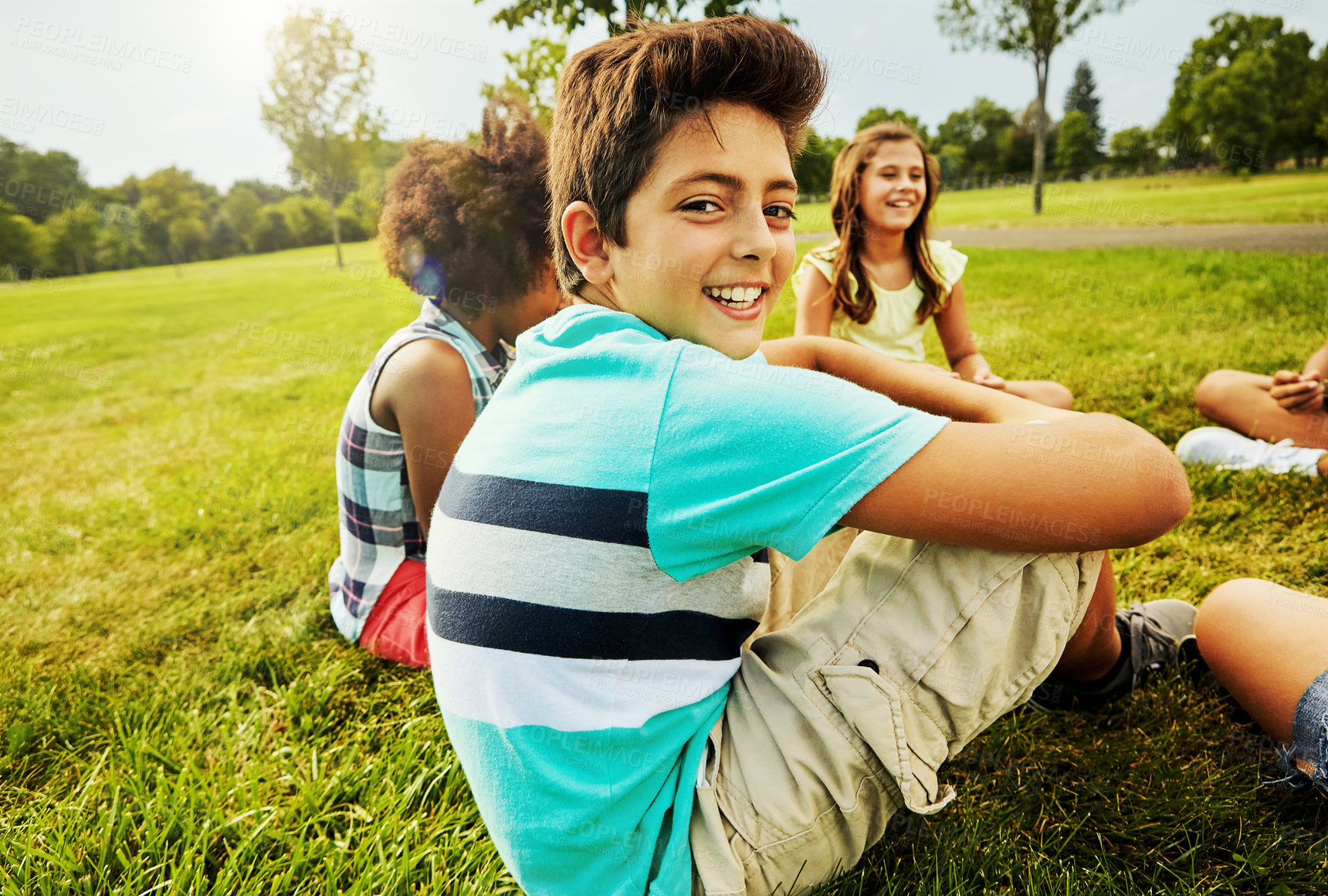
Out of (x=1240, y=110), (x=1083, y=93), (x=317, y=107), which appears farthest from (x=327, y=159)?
(x=1083, y=93)

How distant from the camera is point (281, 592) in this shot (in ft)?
9.32

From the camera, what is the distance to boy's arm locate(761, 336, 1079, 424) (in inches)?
57.4

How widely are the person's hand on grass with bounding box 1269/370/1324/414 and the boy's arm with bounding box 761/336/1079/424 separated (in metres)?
2.57

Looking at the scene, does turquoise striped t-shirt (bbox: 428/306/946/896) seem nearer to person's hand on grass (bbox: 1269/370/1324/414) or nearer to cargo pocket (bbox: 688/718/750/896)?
cargo pocket (bbox: 688/718/750/896)

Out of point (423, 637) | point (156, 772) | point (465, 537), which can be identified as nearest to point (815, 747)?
point (465, 537)

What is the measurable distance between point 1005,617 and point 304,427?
5351mm

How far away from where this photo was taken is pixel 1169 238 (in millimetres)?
12453

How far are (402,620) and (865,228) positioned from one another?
3.08m

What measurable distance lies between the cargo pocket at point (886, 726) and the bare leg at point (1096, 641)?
0.50m

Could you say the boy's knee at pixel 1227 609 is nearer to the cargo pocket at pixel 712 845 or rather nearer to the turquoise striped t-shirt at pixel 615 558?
the turquoise striped t-shirt at pixel 615 558

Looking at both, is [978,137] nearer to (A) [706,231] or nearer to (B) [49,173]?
(B) [49,173]

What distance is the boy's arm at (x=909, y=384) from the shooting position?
1.46m

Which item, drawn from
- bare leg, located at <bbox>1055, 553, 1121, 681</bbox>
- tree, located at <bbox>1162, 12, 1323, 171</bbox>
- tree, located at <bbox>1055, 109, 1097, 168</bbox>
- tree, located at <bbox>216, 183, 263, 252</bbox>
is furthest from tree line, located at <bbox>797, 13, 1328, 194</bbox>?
tree, located at <bbox>216, 183, 263, 252</bbox>

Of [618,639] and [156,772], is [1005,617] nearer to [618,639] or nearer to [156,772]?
[618,639]
